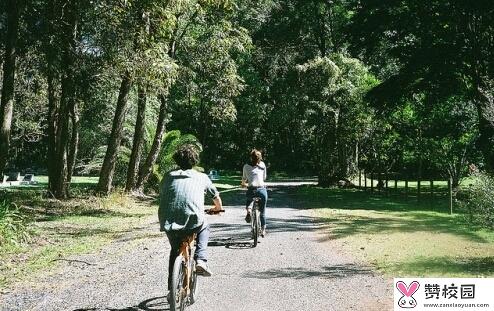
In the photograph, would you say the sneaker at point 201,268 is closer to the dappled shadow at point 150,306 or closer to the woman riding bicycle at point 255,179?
the dappled shadow at point 150,306

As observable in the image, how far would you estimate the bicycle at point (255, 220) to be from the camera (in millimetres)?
11141

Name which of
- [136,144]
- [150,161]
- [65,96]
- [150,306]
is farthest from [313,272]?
[150,161]

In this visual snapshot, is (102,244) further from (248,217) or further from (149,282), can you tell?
(149,282)

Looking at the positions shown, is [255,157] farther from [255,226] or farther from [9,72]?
[9,72]

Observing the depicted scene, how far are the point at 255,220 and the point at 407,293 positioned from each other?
505 centimetres

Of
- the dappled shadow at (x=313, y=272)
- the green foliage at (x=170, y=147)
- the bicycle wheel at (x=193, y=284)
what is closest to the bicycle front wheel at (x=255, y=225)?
the dappled shadow at (x=313, y=272)

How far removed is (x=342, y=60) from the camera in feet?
105

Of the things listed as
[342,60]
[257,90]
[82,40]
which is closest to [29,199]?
[82,40]

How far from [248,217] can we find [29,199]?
34.2 feet

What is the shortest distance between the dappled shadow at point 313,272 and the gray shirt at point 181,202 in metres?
2.52

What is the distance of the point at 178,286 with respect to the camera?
5.93 metres

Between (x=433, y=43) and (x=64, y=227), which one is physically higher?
(x=433, y=43)

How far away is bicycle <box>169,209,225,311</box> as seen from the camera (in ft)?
19.0

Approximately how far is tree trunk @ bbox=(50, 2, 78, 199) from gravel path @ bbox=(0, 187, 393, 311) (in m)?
7.06
